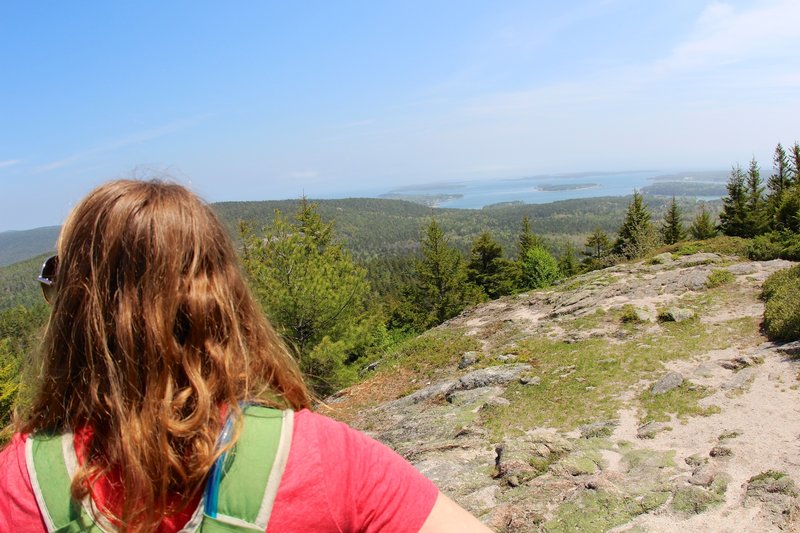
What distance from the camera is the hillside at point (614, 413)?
5.22 metres

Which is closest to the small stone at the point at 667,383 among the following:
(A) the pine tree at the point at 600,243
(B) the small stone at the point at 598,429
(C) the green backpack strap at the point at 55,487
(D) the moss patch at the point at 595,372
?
(D) the moss patch at the point at 595,372

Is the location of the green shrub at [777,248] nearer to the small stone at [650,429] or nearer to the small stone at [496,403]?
the small stone at [650,429]

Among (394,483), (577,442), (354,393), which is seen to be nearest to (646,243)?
(354,393)

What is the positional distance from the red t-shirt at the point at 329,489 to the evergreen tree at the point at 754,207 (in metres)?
36.7

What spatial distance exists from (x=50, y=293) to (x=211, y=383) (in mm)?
628

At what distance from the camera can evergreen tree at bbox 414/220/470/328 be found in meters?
30.6

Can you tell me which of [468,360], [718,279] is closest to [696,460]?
[468,360]

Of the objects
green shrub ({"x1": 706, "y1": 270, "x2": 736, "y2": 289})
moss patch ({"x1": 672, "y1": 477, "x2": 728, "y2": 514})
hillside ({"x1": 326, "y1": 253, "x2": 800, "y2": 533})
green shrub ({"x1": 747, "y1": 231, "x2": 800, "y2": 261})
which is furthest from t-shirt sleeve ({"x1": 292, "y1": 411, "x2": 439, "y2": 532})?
green shrub ({"x1": 747, "y1": 231, "x2": 800, "y2": 261})

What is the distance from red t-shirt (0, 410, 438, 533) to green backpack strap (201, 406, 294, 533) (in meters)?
0.02

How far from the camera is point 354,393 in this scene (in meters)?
14.3

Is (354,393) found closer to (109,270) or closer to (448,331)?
A: (448,331)

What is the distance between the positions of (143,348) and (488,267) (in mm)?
34592

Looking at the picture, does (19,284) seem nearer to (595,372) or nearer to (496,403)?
(496,403)

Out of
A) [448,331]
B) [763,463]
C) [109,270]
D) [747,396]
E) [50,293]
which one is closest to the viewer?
[109,270]
